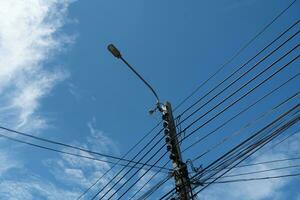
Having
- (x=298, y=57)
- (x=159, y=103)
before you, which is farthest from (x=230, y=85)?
(x=159, y=103)

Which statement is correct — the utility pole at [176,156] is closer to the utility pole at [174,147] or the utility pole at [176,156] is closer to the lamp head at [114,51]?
the utility pole at [174,147]

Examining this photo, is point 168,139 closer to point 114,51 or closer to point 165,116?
point 165,116

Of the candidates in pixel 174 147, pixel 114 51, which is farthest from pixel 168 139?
pixel 114 51

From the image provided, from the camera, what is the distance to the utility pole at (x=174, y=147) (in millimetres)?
11312

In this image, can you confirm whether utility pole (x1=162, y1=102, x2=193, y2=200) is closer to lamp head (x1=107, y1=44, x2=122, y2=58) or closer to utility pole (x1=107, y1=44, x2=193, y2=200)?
utility pole (x1=107, y1=44, x2=193, y2=200)

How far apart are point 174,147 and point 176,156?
270mm

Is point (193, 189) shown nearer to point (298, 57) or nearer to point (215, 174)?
point (215, 174)

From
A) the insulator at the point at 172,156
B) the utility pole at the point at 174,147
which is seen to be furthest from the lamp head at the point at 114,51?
the insulator at the point at 172,156

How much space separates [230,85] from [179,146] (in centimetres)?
233

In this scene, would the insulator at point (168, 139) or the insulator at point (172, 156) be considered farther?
the insulator at point (168, 139)

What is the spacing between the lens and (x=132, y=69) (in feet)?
45.0

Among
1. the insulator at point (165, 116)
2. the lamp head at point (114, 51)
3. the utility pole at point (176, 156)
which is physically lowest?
the utility pole at point (176, 156)

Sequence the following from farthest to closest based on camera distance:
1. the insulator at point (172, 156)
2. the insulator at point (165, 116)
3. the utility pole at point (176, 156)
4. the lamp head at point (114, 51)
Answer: the lamp head at point (114, 51)
the insulator at point (165, 116)
the insulator at point (172, 156)
the utility pole at point (176, 156)

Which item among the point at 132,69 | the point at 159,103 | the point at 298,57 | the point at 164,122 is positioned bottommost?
the point at 298,57
